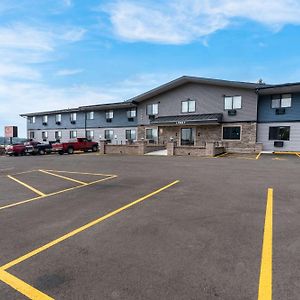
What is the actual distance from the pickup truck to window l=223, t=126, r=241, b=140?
17.4 m

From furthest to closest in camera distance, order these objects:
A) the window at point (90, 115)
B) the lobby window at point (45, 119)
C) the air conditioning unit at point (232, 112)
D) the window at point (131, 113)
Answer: the lobby window at point (45, 119) → the window at point (90, 115) → the window at point (131, 113) → the air conditioning unit at point (232, 112)

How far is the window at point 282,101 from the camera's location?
25047 millimetres

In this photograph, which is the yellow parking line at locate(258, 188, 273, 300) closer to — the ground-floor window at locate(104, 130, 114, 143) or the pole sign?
the ground-floor window at locate(104, 130, 114, 143)

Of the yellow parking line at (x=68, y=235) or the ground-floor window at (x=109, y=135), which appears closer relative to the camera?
the yellow parking line at (x=68, y=235)

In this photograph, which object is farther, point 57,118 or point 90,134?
point 57,118

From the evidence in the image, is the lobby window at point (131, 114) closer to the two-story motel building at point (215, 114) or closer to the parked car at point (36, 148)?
the two-story motel building at point (215, 114)

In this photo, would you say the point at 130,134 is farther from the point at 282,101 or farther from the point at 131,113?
the point at 282,101

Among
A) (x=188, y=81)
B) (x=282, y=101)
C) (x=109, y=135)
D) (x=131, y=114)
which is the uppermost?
(x=188, y=81)

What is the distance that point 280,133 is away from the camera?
1007 inches

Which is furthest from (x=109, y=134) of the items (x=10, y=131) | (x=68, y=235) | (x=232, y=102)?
(x=68, y=235)

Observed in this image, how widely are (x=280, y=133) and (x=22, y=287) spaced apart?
89.9ft

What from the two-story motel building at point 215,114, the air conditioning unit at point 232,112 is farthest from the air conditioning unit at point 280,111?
the air conditioning unit at point 232,112

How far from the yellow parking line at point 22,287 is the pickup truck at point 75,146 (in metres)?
27.3

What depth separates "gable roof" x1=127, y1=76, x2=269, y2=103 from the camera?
2505cm
